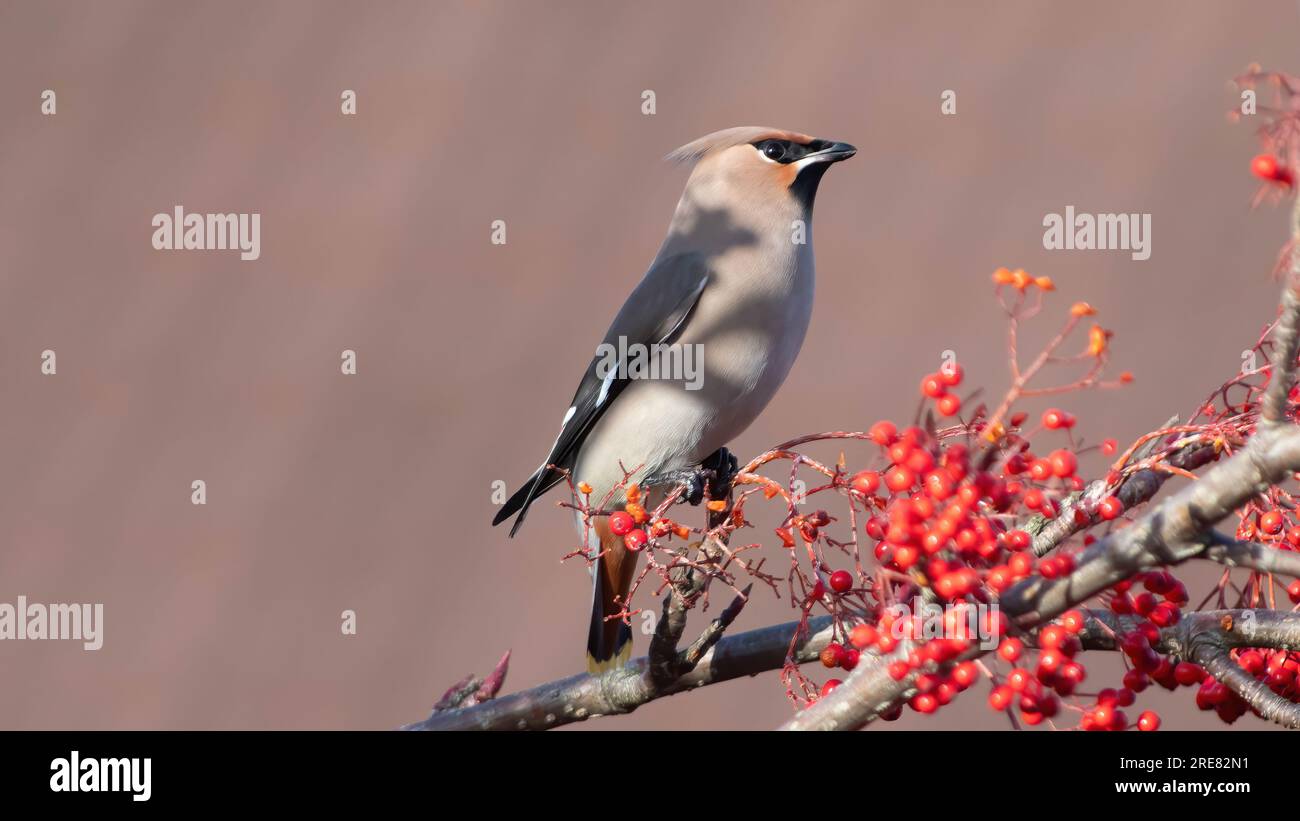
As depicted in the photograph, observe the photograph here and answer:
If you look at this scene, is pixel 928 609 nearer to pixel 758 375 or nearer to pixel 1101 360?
pixel 1101 360

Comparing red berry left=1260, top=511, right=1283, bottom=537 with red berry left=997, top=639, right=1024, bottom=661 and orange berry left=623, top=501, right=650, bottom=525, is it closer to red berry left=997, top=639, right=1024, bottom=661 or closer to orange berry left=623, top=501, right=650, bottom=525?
red berry left=997, top=639, right=1024, bottom=661

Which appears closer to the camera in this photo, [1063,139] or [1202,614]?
[1202,614]

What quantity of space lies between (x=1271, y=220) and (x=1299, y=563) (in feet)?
9.80

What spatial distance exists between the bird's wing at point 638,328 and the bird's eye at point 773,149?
256 mm

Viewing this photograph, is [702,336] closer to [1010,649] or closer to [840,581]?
[840,581]

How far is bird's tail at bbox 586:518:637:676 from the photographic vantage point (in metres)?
2.61

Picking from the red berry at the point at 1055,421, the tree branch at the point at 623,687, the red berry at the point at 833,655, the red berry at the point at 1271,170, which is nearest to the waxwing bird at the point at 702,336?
the tree branch at the point at 623,687

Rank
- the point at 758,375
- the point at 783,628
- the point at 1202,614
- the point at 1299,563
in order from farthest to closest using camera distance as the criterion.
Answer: the point at 758,375 < the point at 783,628 < the point at 1202,614 < the point at 1299,563

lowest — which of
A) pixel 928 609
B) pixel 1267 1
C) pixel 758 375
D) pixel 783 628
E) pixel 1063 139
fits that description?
pixel 783 628

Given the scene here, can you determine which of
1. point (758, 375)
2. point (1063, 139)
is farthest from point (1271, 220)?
point (758, 375)

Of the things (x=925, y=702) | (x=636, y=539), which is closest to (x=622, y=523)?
(x=636, y=539)

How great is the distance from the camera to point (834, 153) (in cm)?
299

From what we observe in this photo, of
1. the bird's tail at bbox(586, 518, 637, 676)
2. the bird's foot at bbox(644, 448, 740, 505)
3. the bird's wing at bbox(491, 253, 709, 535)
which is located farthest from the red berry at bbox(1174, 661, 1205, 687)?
the bird's wing at bbox(491, 253, 709, 535)

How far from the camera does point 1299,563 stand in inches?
48.8
